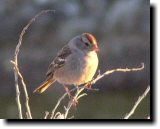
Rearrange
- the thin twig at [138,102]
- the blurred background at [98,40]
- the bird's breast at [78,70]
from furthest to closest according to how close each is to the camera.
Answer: the blurred background at [98,40], the bird's breast at [78,70], the thin twig at [138,102]

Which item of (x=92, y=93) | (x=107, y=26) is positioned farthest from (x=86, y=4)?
(x=92, y=93)

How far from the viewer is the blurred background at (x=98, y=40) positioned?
523 centimetres

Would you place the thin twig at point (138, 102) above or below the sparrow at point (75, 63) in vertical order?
below

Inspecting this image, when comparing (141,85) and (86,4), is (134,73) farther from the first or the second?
(86,4)

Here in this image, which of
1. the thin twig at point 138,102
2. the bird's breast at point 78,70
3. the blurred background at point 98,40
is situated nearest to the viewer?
the thin twig at point 138,102

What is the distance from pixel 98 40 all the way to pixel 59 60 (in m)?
0.26

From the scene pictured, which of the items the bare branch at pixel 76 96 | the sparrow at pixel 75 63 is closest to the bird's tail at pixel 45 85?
the sparrow at pixel 75 63

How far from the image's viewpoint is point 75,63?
205 inches

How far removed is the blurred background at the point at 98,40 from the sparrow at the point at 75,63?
0.20 feet

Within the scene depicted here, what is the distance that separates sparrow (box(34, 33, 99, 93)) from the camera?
16.8 ft

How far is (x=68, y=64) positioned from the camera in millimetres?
5250

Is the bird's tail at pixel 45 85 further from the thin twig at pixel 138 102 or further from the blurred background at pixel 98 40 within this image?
the thin twig at pixel 138 102

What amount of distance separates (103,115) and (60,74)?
353mm

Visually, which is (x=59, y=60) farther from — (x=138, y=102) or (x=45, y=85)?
(x=138, y=102)
